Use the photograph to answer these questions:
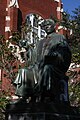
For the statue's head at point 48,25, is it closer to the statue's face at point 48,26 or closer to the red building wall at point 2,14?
the statue's face at point 48,26

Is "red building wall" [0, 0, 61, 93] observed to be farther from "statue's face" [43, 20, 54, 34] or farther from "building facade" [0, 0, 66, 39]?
"statue's face" [43, 20, 54, 34]

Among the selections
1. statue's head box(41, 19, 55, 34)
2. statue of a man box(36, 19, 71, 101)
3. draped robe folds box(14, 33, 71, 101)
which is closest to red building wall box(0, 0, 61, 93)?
statue's head box(41, 19, 55, 34)

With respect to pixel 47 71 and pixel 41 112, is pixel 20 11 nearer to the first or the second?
pixel 47 71

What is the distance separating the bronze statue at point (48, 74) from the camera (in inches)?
270

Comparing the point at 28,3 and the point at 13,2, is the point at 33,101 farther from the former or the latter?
the point at 28,3

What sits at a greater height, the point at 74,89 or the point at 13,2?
the point at 13,2

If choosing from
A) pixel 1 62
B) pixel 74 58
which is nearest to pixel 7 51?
pixel 1 62

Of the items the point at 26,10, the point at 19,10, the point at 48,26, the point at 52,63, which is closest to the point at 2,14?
the point at 19,10

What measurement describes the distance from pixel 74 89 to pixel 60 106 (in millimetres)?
8093

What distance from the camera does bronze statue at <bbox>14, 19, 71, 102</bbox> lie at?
6.86 metres

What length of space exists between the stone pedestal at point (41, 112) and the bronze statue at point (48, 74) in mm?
252

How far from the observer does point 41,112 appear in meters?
6.50

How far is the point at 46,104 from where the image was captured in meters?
6.59

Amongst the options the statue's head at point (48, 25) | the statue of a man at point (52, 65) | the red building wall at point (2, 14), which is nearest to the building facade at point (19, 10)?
the red building wall at point (2, 14)
